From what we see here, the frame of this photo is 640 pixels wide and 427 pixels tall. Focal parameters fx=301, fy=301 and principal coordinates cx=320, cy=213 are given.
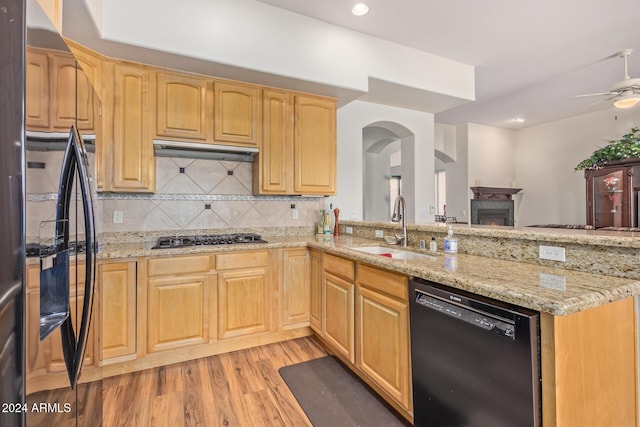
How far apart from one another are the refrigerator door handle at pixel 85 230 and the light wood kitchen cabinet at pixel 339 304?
1.46m

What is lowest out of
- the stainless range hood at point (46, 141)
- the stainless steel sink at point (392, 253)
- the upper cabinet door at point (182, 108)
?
the stainless steel sink at point (392, 253)

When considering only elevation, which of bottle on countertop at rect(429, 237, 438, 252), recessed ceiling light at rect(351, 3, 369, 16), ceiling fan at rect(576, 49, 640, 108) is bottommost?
bottle on countertop at rect(429, 237, 438, 252)

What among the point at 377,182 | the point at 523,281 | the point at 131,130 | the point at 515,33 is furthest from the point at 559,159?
the point at 131,130

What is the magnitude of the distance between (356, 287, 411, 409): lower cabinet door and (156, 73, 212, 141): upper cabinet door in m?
1.90

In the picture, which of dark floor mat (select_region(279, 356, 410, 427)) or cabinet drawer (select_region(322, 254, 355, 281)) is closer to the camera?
dark floor mat (select_region(279, 356, 410, 427))

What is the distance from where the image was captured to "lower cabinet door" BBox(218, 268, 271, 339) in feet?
7.99

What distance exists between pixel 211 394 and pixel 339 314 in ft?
3.27

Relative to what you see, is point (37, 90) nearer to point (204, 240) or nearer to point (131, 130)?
point (131, 130)

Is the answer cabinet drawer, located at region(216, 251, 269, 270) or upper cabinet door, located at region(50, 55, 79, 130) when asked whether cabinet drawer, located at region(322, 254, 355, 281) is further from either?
upper cabinet door, located at region(50, 55, 79, 130)

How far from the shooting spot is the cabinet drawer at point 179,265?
87.5 inches

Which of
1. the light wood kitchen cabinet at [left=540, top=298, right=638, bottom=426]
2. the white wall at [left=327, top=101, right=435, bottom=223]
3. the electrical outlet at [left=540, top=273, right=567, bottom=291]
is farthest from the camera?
the white wall at [left=327, top=101, right=435, bottom=223]

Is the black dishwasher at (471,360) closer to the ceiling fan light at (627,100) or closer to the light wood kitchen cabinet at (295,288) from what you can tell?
the light wood kitchen cabinet at (295,288)

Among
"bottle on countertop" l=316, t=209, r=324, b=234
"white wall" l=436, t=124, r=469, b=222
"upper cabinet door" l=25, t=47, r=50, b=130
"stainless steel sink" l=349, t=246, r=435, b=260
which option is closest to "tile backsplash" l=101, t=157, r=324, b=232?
"bottle on countertop" l=316, t=209, r=324, b=234

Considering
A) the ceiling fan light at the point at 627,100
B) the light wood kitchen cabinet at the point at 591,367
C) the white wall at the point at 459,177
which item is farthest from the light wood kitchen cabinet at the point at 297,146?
the white wall at the point at 459,177
